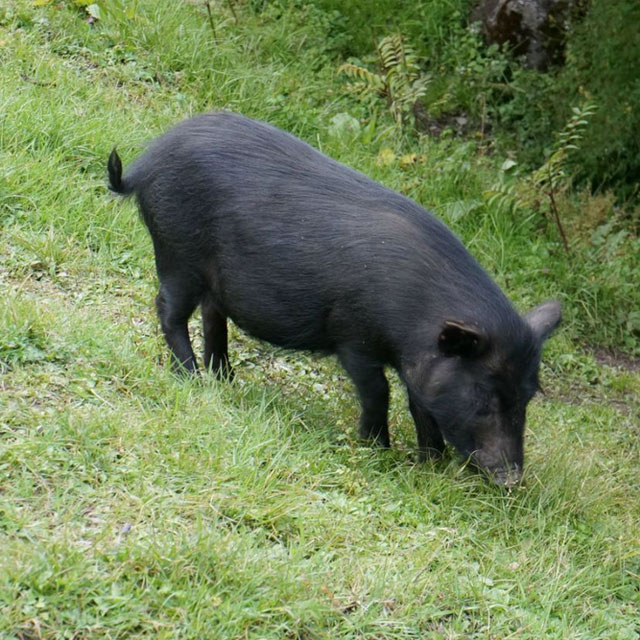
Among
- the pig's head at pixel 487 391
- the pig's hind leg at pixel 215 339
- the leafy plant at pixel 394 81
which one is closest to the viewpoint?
the pig's head at pixel 487 391

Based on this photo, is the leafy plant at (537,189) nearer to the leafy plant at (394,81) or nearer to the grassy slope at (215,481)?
the leafy plant at (394,81)

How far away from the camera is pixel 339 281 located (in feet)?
16.3

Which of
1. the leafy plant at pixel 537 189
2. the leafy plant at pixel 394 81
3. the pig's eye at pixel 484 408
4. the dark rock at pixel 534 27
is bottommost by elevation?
the pig's eye at pixel 484 408

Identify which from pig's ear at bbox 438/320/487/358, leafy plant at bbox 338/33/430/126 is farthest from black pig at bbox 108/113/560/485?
leafy plant at bbox 338/33/430/126

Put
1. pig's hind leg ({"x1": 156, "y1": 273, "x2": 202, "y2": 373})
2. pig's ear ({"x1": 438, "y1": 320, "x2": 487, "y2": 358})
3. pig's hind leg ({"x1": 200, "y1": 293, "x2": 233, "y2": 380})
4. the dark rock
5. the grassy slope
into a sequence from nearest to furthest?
the grassy slope → pig's ear ({"x1": 438, "y1": 320, "x2": 487, "y2": 358}) → pig's hind leg ({"x1": 156, "y1": 273, "x2": 202, "y2": 373}) → pig's hind leg ({"x1": 200, "y1": 293, "x2": 233, "y2": 380}) → the dark rock

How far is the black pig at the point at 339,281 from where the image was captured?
4.77 metres

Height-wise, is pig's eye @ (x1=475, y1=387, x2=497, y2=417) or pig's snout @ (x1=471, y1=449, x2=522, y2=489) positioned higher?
pig's eye @ (x1=475, y1=387, x2=497, y2=417)

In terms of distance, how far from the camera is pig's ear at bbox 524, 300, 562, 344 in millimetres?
4977

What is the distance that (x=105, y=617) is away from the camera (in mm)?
Result: 3395

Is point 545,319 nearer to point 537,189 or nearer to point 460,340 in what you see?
point 460,340

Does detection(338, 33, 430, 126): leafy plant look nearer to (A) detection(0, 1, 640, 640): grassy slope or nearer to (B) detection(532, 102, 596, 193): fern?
(B) detection(532, 102, 596, 193): fern

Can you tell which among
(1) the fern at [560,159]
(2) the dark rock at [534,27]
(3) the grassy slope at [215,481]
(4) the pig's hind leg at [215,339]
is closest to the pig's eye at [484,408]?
(3) the grassy slope at [215,481]

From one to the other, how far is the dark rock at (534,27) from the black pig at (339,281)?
511cm

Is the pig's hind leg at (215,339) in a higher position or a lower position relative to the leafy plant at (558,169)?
lower
